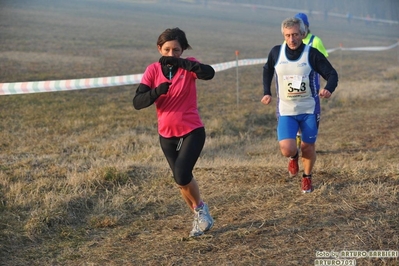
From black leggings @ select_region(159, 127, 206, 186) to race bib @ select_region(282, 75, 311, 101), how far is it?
4.96 feet

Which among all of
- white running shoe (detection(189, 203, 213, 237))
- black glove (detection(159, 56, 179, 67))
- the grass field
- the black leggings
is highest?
black glove (detection(159, 56, 179, 67))

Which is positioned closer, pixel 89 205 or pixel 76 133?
pixel 89 205

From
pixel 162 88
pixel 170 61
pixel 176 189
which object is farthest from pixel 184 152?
pixel 176 189

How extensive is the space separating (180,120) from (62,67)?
59.9ft

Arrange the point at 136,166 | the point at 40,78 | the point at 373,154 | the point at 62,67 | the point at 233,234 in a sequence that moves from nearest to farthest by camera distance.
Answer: the point at 233,234
the point at 136,166
the point at 373,154
the point at 40,78
the point at 62,67

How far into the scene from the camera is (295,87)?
20.4 feet

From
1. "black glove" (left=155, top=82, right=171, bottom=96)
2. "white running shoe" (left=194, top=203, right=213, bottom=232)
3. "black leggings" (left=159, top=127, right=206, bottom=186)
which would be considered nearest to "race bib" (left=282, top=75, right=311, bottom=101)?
"black leggings" (left=159, top=127, right=206, bottom=186)

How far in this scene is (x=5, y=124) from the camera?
465 inches

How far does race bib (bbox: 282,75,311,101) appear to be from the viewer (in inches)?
243

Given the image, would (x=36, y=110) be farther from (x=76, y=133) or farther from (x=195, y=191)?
(x=195, y=191)

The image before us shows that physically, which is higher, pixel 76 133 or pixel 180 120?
pixel 180 120

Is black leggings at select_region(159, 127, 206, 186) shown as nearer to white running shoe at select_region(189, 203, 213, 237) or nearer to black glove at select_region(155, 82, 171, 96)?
white running shoe at select_region(189, 203, 213, 237)

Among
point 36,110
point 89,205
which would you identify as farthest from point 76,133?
point 89,205

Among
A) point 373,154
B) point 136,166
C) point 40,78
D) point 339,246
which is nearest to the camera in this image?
point 339,246
